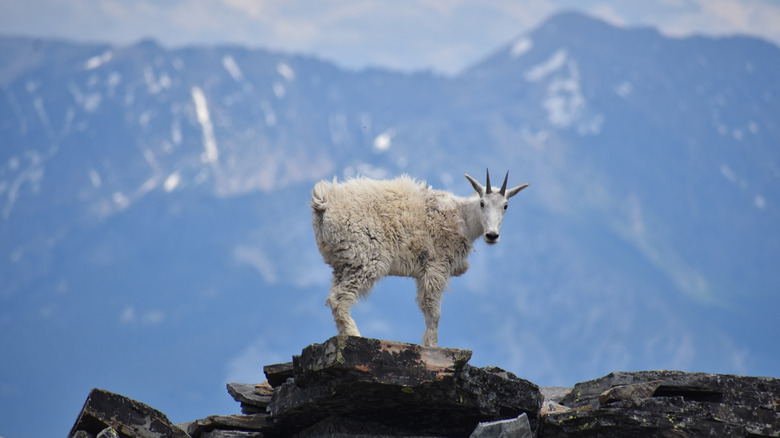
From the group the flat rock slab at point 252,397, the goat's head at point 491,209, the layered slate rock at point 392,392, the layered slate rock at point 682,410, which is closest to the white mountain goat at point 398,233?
the goat's head at point 491,209

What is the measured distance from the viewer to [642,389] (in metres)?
9.68

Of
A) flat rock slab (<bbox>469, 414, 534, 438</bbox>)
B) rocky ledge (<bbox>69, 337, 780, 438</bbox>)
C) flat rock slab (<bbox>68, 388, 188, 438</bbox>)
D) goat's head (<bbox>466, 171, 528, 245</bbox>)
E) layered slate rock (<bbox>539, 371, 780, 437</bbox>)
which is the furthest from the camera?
goat's head (<bbox>466, 171, 528, 245</bbox>)

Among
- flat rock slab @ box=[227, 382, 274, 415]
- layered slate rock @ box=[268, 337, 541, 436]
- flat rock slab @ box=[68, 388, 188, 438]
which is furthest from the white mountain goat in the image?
flat rock slab @ box=[68, 388, 188, 438]

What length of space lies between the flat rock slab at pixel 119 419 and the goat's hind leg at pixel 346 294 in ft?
8.67

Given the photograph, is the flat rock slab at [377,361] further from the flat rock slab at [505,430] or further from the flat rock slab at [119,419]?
the flat rock slab at [119,419]

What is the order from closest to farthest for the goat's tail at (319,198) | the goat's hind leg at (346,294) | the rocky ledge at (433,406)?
the rocky ledge at (433,406) → the goat's hind leg at (346,294) → the goat's tail at (319,198)

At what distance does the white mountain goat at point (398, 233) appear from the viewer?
36.9 ft

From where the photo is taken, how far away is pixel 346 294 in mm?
11055

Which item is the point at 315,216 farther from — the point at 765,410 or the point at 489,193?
the point at 765,410

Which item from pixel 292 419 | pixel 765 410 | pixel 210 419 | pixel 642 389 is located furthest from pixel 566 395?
pixel 210 419

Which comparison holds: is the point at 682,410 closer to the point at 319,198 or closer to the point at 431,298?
the point at 431,298

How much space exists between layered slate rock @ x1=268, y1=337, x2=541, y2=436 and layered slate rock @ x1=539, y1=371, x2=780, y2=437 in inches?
27.7

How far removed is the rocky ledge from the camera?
8547 millimetres

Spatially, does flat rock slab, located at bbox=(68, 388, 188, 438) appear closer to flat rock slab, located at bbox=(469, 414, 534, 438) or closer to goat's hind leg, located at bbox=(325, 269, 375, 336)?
goat's hind leg, located at bbox=(325, 269, 375, 336)
